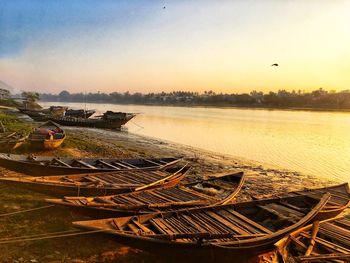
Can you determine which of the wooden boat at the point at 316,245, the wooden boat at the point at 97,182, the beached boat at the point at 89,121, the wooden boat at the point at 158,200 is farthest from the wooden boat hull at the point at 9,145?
the beached boat at the point at 89,121

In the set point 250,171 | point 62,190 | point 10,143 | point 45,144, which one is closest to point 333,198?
point 250,171

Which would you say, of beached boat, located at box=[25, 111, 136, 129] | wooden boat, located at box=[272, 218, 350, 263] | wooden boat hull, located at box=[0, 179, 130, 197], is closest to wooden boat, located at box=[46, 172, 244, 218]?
wooden boat hull, located at box=[0, 179, 130, 197]

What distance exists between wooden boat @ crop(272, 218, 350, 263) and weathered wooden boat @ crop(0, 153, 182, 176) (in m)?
6.81

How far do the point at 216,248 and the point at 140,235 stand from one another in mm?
1651

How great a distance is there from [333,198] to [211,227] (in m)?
6.08

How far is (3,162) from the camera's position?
11781mm

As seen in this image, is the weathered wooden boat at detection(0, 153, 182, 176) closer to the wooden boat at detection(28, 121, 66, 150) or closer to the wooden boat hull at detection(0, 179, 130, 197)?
the wooden boat hull at detection(0, 179, 130, 197)

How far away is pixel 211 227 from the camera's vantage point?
26.1 feet

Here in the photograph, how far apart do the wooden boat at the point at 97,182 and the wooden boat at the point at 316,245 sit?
498cm

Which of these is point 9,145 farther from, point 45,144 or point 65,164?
point 65,164

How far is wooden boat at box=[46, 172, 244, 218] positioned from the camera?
831cm

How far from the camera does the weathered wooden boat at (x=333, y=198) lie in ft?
33.0

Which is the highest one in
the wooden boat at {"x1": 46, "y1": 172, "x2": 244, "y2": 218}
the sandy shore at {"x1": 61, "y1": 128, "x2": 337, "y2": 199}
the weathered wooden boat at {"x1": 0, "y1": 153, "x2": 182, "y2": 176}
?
the weathered wooden boat at {"x1": 0, "y1": 153, "x2": 182, "y2": 176}

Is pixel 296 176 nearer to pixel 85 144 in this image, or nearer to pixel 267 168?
pixel 267 168
